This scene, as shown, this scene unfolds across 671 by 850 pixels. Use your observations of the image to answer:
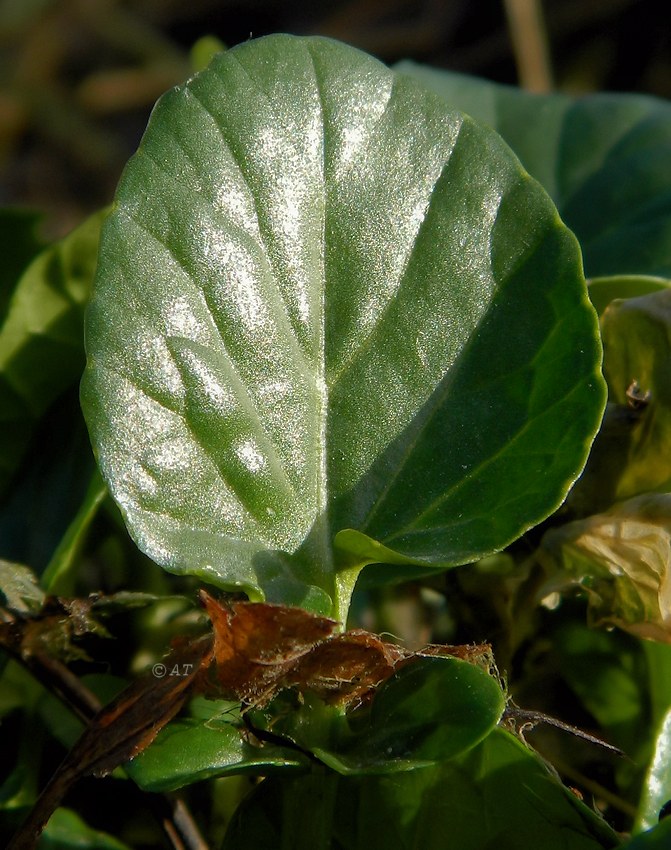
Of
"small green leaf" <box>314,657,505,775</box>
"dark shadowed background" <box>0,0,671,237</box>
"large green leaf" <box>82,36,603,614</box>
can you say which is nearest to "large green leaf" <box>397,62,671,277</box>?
"large green leaf" <box>82,36,603,614</box>

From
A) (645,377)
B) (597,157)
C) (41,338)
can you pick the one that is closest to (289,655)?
(645,377)

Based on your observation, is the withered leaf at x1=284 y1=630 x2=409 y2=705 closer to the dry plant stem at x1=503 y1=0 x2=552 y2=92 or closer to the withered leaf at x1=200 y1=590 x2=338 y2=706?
the withered leaf at x1=200 y1=590 x2=338 y2=706

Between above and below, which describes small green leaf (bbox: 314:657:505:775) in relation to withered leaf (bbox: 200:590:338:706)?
below

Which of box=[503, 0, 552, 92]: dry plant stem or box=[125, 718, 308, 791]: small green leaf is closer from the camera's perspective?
box=[125, 718, 308, 791]: small green leaf

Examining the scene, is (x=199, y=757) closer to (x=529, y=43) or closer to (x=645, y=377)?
(x=645, y=377)

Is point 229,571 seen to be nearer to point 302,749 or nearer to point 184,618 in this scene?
point 302,749
